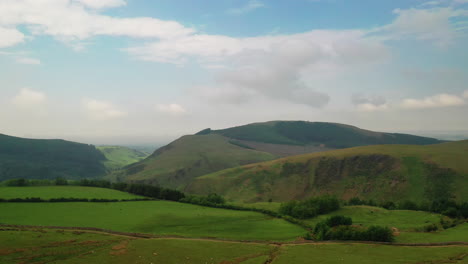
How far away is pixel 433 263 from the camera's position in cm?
4344

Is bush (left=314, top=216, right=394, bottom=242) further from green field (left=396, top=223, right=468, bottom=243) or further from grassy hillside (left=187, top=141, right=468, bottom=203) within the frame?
grassy hillside (left=187, top=141, right=468, bottom=203)

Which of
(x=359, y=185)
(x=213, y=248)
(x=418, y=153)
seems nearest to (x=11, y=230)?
(x=213, y=248)

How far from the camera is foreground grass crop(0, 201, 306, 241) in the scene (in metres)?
71.4

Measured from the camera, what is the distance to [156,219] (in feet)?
272

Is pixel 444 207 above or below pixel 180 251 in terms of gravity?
below

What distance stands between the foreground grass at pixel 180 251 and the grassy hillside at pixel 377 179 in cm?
10816

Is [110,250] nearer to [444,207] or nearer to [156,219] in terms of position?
[156,219]

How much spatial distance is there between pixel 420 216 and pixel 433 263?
57.4 meters

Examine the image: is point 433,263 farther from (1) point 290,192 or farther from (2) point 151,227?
(1) point 290,192

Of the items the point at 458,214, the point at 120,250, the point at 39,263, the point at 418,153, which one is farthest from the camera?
the point at 418,153

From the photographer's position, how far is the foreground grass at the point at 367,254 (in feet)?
148

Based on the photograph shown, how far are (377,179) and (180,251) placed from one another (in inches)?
5870

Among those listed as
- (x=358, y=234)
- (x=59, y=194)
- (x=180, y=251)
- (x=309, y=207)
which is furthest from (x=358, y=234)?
(x=59, y=194)

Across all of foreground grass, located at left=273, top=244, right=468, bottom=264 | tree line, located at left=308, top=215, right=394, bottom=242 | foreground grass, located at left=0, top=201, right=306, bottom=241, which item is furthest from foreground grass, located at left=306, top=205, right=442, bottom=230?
foreground grass, located at left=273, top=244, right=468, bottom=264
